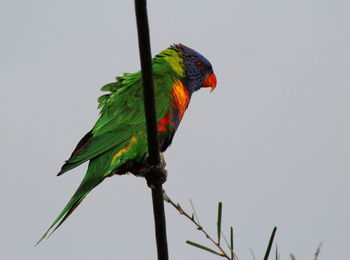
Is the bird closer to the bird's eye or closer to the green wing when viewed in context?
the green wing

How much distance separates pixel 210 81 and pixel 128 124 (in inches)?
65.5

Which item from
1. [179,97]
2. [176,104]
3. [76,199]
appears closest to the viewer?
[76,199]

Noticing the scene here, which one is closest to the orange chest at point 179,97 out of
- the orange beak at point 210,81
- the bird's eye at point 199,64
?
the bird's eye at point 199,64

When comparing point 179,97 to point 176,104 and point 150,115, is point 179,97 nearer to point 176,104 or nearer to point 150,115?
point 176,104

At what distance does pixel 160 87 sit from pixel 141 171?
0.68 metres

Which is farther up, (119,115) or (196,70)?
(196,70)

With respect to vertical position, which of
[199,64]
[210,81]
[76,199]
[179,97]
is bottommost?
[76,199]

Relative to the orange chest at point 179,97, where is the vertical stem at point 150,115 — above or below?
below

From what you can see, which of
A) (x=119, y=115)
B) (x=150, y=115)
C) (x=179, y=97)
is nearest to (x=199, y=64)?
(x=179, y=97)

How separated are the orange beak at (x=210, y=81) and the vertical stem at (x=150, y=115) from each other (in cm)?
263

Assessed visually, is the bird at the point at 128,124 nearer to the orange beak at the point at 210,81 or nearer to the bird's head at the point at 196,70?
the bird's head at the point at 196,70

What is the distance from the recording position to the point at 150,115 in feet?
6.17

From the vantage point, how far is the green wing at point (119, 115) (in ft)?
10.1

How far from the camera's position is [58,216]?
9.13 feet
